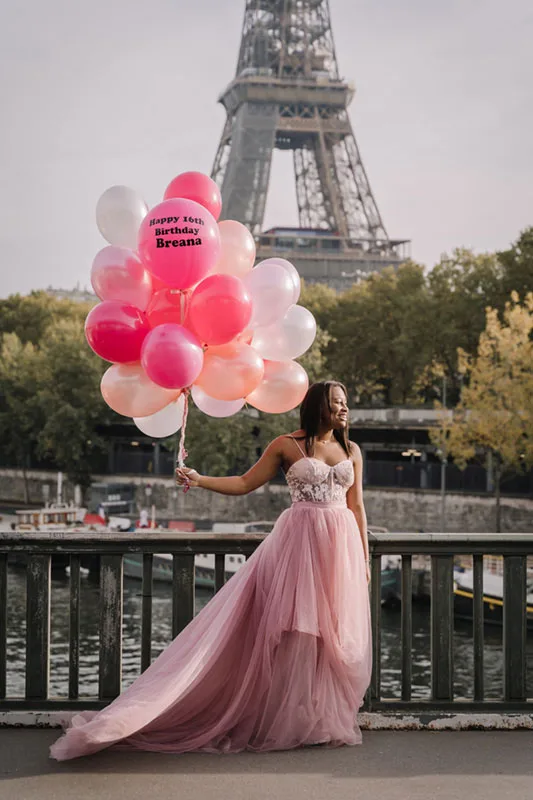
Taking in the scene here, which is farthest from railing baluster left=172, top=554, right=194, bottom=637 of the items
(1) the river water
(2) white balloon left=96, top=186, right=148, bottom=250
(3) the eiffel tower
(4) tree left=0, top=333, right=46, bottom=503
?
(3) the eiffel tower

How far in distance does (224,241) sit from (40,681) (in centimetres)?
243

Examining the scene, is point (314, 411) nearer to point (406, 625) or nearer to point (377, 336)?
point (406, 625)

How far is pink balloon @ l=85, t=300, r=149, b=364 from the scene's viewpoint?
547 cm

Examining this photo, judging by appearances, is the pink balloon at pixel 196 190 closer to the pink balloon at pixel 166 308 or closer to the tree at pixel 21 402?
the pink balloon at pixel 166 308

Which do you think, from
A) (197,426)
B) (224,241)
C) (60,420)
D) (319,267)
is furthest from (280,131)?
(224,241)

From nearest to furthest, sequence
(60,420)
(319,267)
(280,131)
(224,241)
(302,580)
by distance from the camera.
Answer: (302,580) < (224,241) < (60,420) < (319,267) < (280,131)

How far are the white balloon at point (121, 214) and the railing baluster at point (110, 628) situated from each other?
1718 mm

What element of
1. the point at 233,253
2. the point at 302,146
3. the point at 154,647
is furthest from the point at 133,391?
the point at 302,146

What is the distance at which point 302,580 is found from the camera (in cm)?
502

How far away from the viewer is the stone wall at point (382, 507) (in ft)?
114

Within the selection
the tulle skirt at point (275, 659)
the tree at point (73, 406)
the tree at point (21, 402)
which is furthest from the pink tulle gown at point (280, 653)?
the tree at point (21, 402)

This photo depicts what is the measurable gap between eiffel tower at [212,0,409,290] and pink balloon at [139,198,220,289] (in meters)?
57.7

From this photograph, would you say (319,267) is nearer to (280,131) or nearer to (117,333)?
(280,131)

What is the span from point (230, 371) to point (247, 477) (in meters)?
0.72
